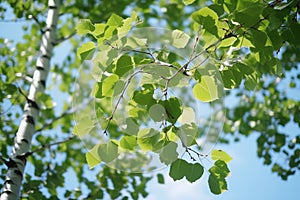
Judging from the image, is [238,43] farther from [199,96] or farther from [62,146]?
[62,146]

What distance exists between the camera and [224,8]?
1.19m

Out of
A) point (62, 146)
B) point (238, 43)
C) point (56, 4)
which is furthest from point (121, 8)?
point (238, 43)

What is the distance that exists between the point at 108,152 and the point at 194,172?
26cm

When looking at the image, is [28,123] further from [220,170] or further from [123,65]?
[220,170]

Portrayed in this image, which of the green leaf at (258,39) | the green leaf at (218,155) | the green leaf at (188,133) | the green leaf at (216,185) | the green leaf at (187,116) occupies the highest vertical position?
the green leaf at (258,39)

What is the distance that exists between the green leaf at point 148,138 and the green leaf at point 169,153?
3 cm

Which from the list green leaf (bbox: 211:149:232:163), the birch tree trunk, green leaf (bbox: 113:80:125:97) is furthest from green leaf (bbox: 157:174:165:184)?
green leaf (bbox: 113:80:125:97)

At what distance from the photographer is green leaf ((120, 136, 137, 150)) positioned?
3.80 feet

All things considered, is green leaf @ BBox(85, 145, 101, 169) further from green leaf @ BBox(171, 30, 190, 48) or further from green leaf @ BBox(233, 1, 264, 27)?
green leaf @ BBox(233, 1, 264, 27)

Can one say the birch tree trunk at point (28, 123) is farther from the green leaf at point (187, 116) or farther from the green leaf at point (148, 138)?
the green leaf at point (187, 116)

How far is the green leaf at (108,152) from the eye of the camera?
1146 mm

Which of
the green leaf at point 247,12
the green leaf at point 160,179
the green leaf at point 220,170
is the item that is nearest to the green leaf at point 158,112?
the green leaf at point 220,170

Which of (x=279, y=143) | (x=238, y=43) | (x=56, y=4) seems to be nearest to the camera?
(x=238, y=43)

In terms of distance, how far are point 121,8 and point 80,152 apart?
151 centimetres
